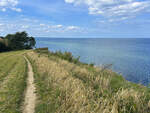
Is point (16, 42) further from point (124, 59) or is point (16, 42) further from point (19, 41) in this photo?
point (124, 59)

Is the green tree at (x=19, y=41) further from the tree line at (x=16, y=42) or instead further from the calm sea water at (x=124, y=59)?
the calm sea water at (x=124, y=59)

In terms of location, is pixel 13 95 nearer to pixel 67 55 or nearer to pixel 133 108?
pixel 133 108

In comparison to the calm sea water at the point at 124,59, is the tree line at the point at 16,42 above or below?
above

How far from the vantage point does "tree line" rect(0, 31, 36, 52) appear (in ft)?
170

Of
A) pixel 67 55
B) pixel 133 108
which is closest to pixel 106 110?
pixel 133 108

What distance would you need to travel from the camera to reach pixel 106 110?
3766 millimetres

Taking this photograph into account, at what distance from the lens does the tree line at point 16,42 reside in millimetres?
51728

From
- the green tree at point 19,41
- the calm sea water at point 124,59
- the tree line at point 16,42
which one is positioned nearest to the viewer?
the calm sea water at point 124,59

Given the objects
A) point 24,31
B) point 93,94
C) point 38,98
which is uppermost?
point 24,31

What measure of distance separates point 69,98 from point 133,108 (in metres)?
2.31

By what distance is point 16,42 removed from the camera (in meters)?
58.8

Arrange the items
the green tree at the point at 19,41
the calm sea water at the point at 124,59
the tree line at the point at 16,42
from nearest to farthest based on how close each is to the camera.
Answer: the calm sea water at the point at 124,59 < the tree line at the point at 16,42 < the green tree at the point at 19,41

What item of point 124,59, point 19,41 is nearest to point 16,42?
point 19,41

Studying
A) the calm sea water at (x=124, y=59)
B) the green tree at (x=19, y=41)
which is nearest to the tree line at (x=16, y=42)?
the green tree at (x=19, y=41)
